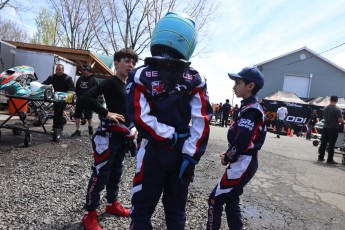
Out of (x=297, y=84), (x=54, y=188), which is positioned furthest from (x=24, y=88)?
(x=297, y=84)

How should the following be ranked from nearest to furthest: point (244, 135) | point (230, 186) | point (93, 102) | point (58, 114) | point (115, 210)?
point (244, 135)
point (230, 186)
point (93, 102)
point (115, 210)
point (58, 114)

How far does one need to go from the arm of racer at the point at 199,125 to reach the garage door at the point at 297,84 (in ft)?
105

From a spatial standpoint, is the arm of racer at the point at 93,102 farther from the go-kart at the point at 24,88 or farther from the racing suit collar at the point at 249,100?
the go-kart at the point at 24,88

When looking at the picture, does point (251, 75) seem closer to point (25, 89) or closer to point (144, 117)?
point (144, 117)

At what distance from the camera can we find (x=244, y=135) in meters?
2.61

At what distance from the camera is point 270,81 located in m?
32.2

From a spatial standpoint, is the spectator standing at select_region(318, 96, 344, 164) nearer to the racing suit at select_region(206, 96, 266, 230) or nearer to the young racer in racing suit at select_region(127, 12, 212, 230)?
the racing suit at select_region(206, 96, 266, 230)

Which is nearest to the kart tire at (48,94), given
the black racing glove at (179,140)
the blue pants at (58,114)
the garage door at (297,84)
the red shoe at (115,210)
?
the blue pants at (58,114)

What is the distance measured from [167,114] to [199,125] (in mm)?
226

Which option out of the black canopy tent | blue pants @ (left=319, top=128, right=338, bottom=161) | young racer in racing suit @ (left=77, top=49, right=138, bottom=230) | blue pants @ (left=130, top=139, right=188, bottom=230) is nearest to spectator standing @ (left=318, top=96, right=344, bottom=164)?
blue pants @ (left=319, top=128, right=338, bottom=161)

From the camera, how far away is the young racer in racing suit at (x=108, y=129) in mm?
2896

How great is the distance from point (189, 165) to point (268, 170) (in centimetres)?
545

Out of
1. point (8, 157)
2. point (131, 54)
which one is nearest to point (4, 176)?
point (8, 157)

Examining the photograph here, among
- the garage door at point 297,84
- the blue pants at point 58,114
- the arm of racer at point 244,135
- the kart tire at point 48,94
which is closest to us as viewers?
the arm of racer at point 244,135
